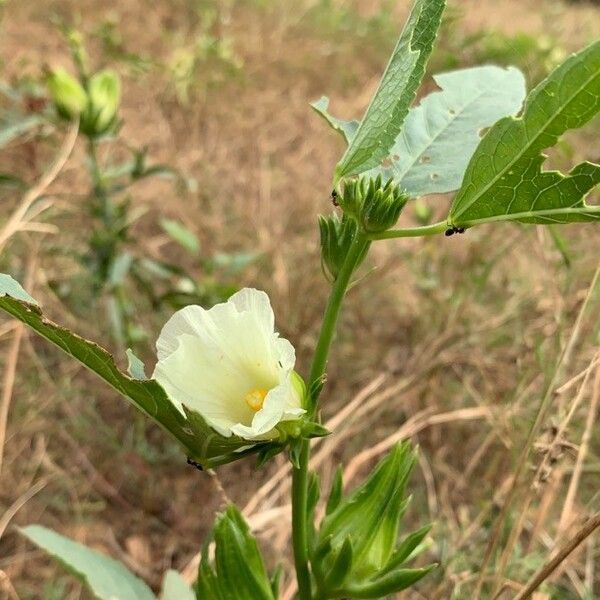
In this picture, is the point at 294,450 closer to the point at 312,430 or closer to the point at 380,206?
the point at 312,430

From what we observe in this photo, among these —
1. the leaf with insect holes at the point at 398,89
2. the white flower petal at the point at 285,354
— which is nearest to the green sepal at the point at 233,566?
the white flower petal at the point at 285,354

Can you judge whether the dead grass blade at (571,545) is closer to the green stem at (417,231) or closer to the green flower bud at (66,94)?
the green stem at (417,231)

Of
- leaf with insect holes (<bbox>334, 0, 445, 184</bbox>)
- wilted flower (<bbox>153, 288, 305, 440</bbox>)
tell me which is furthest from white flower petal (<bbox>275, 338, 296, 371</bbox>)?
leaf with insect holes (<bbox>334, 0, 445, 184</bbox>)

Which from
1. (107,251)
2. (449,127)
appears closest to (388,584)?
(449,127)

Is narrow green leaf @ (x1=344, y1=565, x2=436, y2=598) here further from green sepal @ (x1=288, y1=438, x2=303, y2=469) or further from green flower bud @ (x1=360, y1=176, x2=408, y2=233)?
green flower bud @ (x1=360, y1=176, x2=408, y2=233)

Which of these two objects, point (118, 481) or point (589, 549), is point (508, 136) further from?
point (118, 481)

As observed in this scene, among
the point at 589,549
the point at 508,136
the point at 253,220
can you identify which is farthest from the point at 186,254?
the point at 508,136
